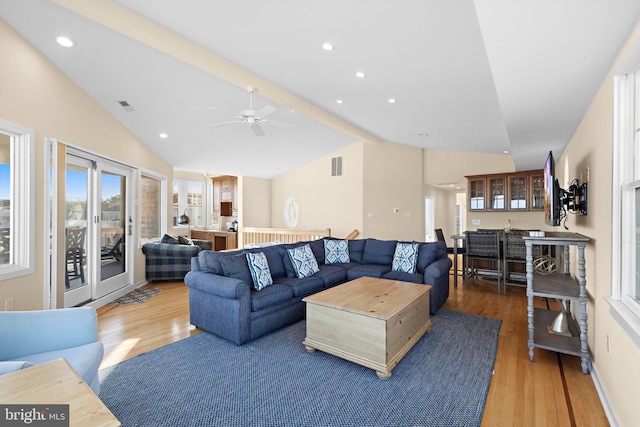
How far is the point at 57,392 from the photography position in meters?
1.09

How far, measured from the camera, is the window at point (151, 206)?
5712mm

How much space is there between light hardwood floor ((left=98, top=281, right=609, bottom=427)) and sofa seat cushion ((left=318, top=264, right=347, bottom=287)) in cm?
151

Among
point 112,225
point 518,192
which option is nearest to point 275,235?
point 112,225

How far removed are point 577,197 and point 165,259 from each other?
5.94m

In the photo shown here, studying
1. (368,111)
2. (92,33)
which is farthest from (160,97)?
(368,111)

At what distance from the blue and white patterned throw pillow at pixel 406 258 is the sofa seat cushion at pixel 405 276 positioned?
10cm

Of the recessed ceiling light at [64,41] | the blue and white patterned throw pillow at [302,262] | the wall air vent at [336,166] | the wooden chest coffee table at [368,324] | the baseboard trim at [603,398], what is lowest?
the baseboard trim at [603,398]

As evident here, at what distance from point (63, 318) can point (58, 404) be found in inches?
50.4

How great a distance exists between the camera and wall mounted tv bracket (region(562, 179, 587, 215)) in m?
2.90

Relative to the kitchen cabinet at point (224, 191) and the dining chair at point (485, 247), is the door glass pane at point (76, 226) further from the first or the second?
the dining chair at point (485, 247)

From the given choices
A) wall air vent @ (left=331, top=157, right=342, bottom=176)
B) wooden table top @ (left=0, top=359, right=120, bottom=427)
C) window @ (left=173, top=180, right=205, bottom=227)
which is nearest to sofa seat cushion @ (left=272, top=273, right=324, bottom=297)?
wooden table top @ (left=0, top=359, right=120, bottom=427)

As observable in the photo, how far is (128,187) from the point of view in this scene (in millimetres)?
5094

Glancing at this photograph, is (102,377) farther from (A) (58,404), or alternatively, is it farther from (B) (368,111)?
(B) (368,111)

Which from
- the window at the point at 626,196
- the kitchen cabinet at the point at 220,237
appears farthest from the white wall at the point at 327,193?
the window at the point at 626,196
